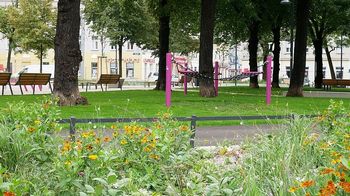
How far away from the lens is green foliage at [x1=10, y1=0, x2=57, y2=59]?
47812mm

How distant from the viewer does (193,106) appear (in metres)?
17.6

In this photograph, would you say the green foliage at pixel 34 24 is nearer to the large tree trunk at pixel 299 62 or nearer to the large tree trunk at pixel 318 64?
the large tree trunk at pixel 318 64

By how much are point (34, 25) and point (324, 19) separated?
24758 mm

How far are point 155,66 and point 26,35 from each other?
3752 cm

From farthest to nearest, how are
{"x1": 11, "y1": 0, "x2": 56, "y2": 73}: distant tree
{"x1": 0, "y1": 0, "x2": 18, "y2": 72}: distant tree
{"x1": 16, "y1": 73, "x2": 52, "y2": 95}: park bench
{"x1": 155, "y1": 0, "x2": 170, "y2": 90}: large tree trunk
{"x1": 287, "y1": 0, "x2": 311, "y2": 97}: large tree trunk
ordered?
{"x1": 0, "y1": 0, "x2": 18, "y2": 72}: distant tree → {"x1": 11, "y1": 0, "x2": 56, "y2": 73}: distant tree → {"x1": 155, "y1": 0, "x2": 170, "y2": 90}: large tree trunk → {"x1": 287, "y1": 0, "x2": 311, "y2": 97}: large tree trunk → {"x1": 16, "y1": 73, "x2": 52, "y2": 95}: park bench

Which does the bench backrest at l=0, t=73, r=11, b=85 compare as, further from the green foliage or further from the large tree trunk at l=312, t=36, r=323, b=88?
the large tree trunk at l=312, t=36, r=323, b=88

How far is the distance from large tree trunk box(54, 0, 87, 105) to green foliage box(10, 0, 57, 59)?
30.4 metres

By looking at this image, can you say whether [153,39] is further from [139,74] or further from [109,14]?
[139,74]

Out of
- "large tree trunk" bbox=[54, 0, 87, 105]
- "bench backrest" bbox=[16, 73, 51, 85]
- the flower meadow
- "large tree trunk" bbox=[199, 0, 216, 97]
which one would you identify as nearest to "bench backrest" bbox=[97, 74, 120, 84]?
"bench backrest" bbox=[16, 73, 51, 85]

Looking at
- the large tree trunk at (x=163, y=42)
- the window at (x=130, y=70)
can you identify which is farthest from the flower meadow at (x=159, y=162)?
the window at (x=130, y=70)

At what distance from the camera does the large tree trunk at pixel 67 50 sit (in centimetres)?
1672

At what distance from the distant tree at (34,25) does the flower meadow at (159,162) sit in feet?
134

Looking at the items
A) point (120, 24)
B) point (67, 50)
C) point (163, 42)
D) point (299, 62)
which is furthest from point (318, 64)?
point (67, 50)

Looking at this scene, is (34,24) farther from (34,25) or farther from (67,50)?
(67,50)
